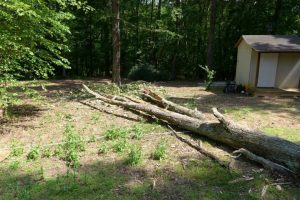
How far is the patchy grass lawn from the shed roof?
6.56m

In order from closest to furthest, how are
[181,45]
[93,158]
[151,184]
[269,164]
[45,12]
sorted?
[151,184], [269,164], [93,158], [45,12], [181,45]

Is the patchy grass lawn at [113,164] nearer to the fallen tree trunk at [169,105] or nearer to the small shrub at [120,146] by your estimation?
the small shrub at [120,146]

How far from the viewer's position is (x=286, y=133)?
768cm

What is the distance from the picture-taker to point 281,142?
5336 millimetres

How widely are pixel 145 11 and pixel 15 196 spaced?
2245 centimetres

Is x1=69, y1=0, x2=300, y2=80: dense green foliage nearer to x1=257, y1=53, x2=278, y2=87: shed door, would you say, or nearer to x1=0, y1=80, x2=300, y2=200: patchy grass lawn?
x1=257, y1=53, x2=278, y2=87: shed door

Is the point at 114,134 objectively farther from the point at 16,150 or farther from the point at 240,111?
the point at 240,111

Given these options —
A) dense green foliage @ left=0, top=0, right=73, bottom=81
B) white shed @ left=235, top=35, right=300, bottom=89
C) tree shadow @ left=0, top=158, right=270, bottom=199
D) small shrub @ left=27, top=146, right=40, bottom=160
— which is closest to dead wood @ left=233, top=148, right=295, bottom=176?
tree shadow @ left=0, top=158, right=270, bottom=199

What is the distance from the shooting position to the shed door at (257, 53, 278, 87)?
14.9 metres

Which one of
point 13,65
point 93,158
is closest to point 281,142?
point 93,158

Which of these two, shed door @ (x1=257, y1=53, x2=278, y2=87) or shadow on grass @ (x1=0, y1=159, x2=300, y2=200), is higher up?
shed door @ (x1=257, y1=53, x2=278, y2=87)

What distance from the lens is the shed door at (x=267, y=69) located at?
1489 centimetres

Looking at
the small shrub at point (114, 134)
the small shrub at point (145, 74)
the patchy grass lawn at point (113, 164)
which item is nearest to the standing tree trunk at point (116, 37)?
the small shrub at point (145, 74)

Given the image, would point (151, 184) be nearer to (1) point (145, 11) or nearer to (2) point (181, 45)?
(2) point (181, 45)
